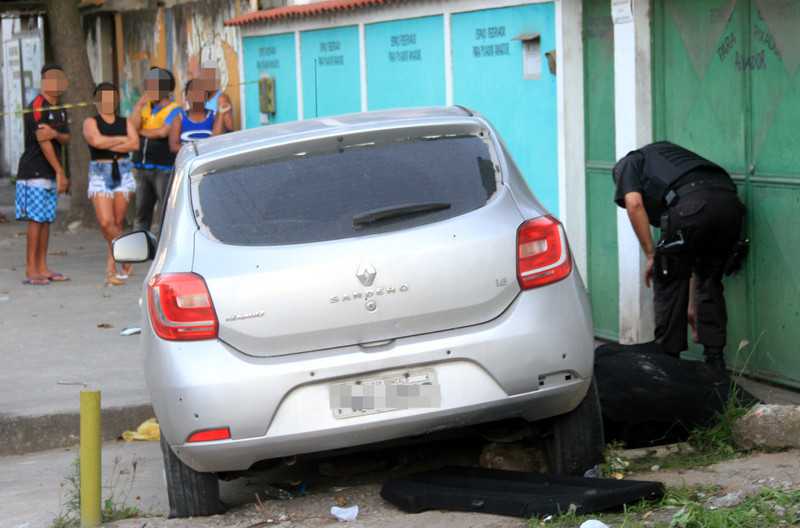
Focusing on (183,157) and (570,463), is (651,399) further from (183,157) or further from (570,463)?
(183,157)

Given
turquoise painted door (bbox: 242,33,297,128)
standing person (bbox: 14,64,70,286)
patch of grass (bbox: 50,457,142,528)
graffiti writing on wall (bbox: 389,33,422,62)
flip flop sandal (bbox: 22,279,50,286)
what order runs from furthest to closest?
turquoise painted door (bbox: 242,33,297,128)
flip flop sandal (bbox: 22,279,50,286)
standing person (bbox: 14,64,70,286)
graffiti writing on wall (bbox: 389,33,422,62)
patch of grass (bbox: 50,457,142,528)

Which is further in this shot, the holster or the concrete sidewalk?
the concrete sidewalk

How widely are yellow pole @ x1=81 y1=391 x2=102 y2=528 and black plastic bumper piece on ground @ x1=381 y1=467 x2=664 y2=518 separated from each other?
117 cm

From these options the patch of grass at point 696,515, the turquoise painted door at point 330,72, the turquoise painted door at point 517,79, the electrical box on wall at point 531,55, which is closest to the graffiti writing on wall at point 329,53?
the turquoise painted door at point 330,72

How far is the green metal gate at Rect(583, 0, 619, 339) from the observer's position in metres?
9.74

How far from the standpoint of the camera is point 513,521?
5.45m

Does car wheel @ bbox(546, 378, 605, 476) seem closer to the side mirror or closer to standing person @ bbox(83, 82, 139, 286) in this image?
the side mirror

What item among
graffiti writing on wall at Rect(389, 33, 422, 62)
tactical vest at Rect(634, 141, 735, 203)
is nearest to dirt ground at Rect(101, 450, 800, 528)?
tactical vest at Rect(634, 141, 735, 203)

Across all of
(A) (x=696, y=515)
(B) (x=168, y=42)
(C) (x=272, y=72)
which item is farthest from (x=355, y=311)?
(B) (x=168, y=42)

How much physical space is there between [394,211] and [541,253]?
1.96 feet

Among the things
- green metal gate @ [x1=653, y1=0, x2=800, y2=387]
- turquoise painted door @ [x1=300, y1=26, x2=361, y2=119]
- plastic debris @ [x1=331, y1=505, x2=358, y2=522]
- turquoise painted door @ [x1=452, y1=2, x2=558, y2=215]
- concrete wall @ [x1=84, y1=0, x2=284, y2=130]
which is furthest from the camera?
concrete wall @ [x1=84, y1=0, x2=284, y2=130]

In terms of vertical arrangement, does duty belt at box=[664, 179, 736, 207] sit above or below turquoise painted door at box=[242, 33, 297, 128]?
below

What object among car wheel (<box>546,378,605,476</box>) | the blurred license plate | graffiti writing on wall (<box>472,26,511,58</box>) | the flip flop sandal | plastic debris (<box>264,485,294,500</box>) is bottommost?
plastic debris (<box>264,485,294,500</box>)

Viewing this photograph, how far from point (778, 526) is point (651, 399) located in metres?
1.82
